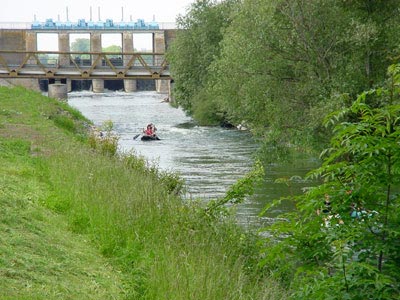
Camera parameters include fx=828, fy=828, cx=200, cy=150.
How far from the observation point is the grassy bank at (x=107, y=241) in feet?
25.8

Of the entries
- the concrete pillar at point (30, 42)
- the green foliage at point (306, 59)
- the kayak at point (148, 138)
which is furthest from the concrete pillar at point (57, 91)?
the green foliage at point (306, 59)

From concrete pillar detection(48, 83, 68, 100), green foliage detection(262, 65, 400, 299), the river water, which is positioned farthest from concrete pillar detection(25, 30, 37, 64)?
green foliage detection(262, 65, 400, 299)

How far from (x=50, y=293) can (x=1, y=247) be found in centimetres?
128

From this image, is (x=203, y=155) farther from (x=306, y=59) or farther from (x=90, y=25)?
(x=90, y=25)

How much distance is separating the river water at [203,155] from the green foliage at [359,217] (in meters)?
2.48

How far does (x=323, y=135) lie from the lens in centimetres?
2370

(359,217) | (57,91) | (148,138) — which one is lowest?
(148,138)

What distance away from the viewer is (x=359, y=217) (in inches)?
302

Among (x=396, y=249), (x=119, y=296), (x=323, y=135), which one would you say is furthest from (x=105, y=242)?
(x=323, y=135)

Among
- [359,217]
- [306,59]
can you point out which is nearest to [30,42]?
[306,59]

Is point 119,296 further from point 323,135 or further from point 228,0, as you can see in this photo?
point 228,0

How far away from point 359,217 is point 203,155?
82.3 feet

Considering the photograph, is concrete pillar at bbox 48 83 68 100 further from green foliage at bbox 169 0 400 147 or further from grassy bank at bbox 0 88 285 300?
grassy bank at bbox 0 88 285 300

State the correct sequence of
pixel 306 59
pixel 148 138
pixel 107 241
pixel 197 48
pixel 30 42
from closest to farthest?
pixel 107 241
pixel 306 59
pixel 148 138
pixel 197 48
pixel 30 42
